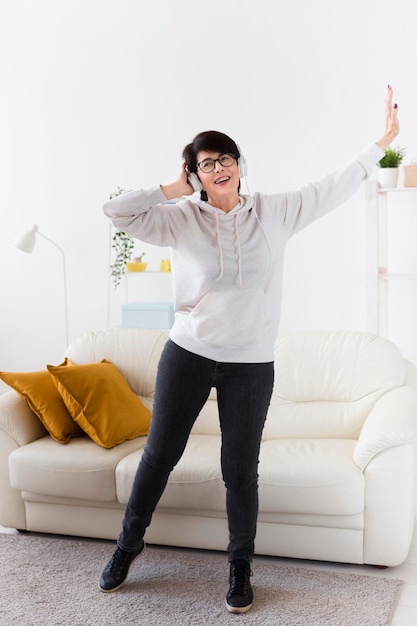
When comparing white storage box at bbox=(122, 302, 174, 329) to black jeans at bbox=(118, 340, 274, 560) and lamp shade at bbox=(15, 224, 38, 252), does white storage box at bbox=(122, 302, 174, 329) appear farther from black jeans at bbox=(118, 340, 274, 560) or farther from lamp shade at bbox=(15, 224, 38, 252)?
black jeans at bbox=(118, 340, 274, 560)

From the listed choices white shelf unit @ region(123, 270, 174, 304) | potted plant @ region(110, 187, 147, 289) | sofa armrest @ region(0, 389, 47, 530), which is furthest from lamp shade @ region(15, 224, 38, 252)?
sofa armrest @ region(0, 389, 47, 530)

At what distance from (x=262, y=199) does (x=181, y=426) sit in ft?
2.43

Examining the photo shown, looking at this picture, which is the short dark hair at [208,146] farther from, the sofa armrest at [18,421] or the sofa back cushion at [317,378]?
the sofa armrest at [18,421]

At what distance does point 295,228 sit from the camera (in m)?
2.49

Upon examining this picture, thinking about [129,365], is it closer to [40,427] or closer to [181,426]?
[40,427]

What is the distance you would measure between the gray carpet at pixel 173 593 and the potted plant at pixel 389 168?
81.2 inches

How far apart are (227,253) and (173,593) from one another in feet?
3.70

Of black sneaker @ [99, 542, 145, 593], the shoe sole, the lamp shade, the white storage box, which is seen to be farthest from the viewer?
the lamp shade

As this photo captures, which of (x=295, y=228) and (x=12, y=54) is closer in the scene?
(x=295, y=228)

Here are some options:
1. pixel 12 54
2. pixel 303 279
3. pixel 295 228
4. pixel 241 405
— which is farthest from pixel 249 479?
pixel 12 54

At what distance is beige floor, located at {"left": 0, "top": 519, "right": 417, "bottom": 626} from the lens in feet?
7.89

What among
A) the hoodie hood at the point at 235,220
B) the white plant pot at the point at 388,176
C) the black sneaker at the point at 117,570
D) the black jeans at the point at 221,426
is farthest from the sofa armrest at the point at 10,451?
the white plant pot at the point at 388,176

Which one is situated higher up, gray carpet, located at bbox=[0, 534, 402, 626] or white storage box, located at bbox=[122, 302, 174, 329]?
white storage box, located at bbox=[122, 302, 174, 329]

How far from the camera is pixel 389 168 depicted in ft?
13.2
